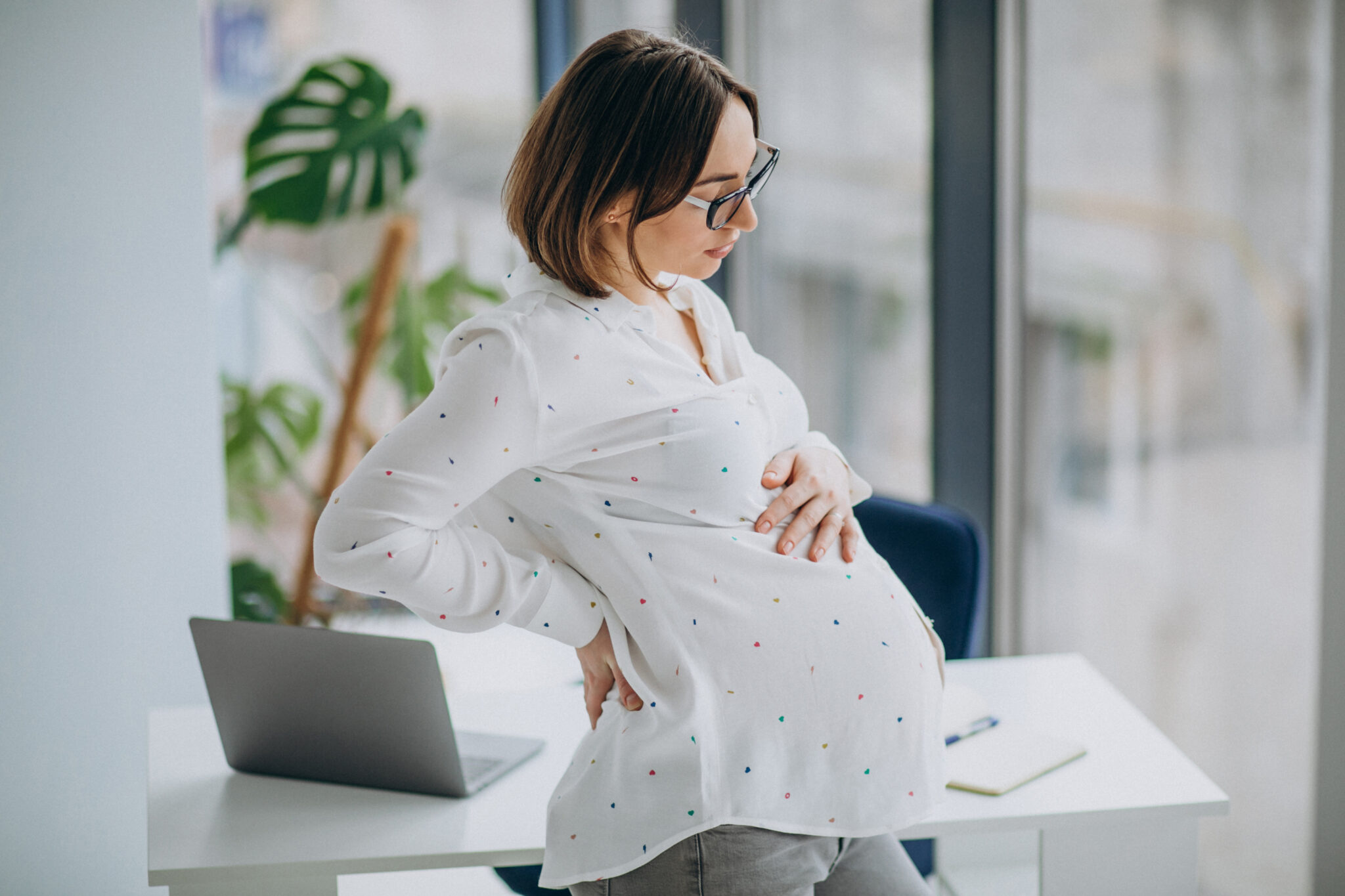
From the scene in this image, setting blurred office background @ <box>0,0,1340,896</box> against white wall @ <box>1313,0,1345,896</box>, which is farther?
blurred office background @ <box>0,0,1340,896</box>

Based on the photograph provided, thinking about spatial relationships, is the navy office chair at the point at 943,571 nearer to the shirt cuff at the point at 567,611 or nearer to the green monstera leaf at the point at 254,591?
the shirt cuff at the point at 567,611

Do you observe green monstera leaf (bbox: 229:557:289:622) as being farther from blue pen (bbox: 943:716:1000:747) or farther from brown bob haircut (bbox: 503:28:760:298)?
brown bob haircut (bbox: 503:28:760:298)

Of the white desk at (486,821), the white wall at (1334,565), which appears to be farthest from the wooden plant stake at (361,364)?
the white wall at (1334,565)

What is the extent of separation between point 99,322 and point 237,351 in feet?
5.13

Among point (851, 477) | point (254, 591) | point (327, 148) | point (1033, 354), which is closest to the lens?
point (851, 477)

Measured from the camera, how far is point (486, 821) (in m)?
1.32

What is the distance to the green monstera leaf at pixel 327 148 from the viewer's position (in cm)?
290

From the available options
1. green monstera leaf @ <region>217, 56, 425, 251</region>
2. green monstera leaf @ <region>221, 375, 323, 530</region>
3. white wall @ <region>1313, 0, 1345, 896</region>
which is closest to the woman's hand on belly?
white wall @ <region>1313, 0, 1345, 896</region>

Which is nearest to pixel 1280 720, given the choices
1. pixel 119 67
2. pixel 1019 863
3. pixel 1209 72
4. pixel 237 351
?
pixel 1019 863

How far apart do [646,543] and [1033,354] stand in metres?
1.44

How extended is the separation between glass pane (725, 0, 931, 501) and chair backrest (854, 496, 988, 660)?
2.00ft

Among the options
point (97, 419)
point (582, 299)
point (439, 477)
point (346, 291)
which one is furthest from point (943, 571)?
point (346, 291)

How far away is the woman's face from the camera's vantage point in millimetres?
1099

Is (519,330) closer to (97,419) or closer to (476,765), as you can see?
(476,765)
